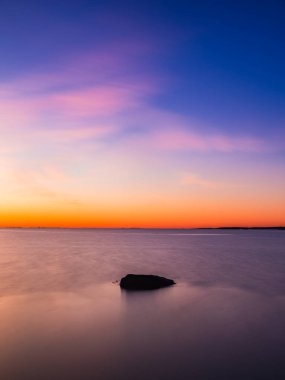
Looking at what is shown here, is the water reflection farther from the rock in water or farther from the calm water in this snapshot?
the rock in water

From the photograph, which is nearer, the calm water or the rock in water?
the calm water

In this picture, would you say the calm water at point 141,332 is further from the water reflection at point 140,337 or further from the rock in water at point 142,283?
the rock in water at point 142,283

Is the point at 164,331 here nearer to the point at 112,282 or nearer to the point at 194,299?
the point at 194,299

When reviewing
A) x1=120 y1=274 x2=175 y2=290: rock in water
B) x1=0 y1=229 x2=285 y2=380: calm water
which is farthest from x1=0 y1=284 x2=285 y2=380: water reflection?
x1=120 y1=274 x2=175 y2=290: rock in water

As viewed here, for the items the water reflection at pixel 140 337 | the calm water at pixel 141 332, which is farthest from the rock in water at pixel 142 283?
the water reflection at pixel 140 337

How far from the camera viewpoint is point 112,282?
89.6 ft

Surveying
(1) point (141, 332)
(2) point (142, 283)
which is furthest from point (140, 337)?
(2) point (142, 283)

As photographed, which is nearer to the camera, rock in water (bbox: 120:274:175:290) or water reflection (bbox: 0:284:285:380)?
water reflection (bbox: 0:284:285:380)

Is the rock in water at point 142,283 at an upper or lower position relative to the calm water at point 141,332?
upper

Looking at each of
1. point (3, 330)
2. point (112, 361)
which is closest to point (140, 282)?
point (3, 330)

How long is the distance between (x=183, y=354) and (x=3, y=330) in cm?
785

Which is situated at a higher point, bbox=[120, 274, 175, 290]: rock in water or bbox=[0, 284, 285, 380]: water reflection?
bbox=[120, 274, 175, 290]: rock in water

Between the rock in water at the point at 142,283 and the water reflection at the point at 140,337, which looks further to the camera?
the rock in water at the point at 142,283

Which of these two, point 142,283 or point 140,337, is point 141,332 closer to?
point 140,337
